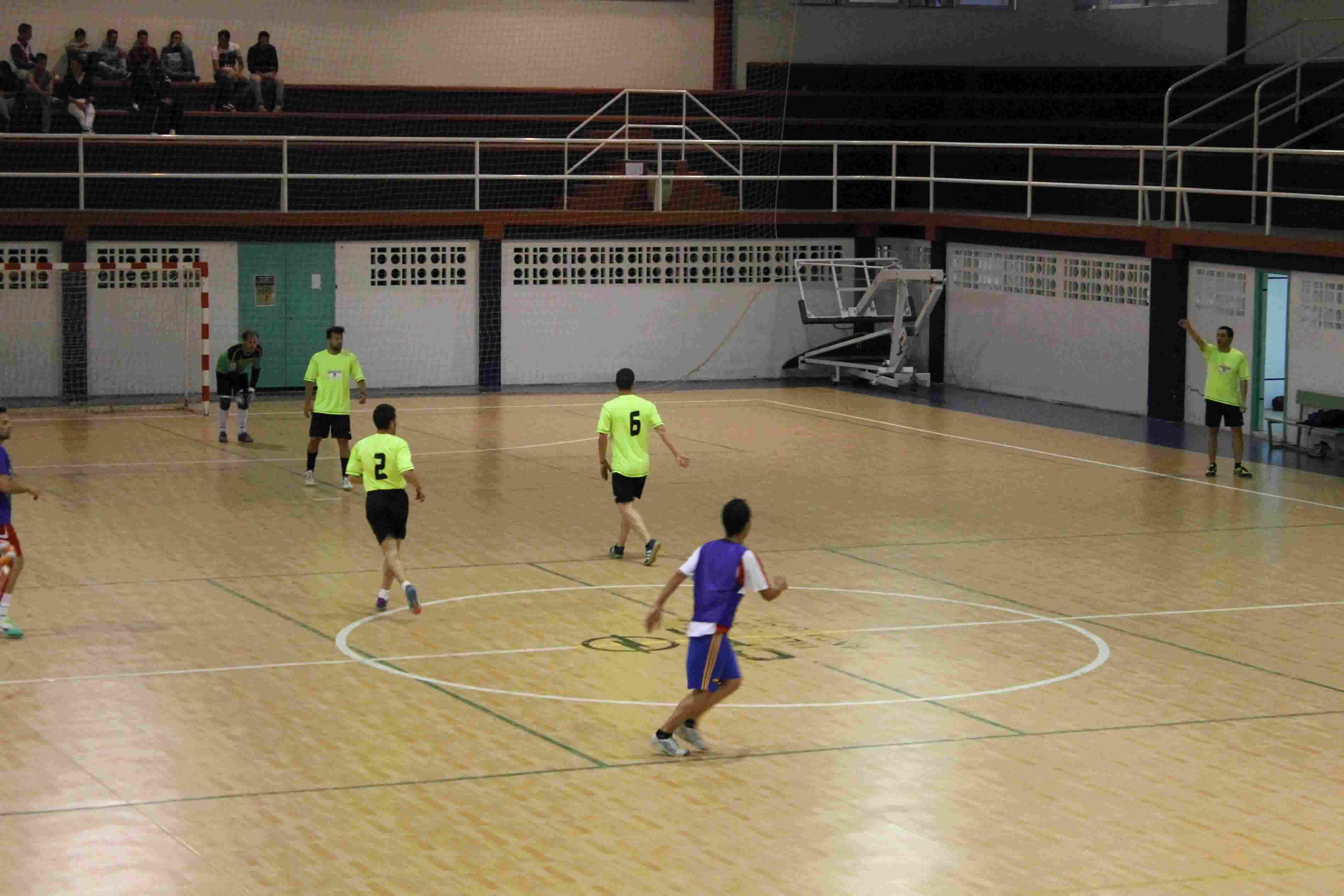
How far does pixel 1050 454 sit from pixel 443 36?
679 inches

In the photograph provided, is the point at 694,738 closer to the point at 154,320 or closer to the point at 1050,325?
the point at 1050,325

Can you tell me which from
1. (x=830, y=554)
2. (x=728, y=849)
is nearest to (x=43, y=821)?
(x=728, y=849)

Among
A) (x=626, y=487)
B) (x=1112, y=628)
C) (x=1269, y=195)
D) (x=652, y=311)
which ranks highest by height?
(x=1269, y=195)

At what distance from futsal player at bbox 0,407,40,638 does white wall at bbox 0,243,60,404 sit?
16738 millimetres

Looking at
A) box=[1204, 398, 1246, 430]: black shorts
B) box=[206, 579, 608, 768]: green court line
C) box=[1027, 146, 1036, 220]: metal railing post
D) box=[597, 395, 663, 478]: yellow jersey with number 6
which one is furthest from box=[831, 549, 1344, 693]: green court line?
box=[1027, 146, 1036, 220]: metal railing post

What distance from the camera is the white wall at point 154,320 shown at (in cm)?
3108

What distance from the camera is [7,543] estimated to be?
1447 centimetres

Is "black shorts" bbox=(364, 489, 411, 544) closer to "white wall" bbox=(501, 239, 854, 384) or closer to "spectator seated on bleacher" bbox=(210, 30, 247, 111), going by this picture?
"white wall" bbox=(501, 239, 854, 384)

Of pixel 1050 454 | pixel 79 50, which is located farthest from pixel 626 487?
pixel 79 50

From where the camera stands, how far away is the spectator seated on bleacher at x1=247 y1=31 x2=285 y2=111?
34.1 meters

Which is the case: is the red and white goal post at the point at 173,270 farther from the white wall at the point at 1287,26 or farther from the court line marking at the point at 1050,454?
the white wall at the point at 1287,26

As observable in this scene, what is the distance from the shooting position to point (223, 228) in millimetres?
31484

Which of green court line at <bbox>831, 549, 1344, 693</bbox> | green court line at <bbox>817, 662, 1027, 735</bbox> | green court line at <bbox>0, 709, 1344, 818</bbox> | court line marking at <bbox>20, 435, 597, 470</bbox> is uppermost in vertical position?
court line marking at <bbox>20, 435, 597, 470</bbox>

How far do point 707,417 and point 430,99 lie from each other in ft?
34.8
